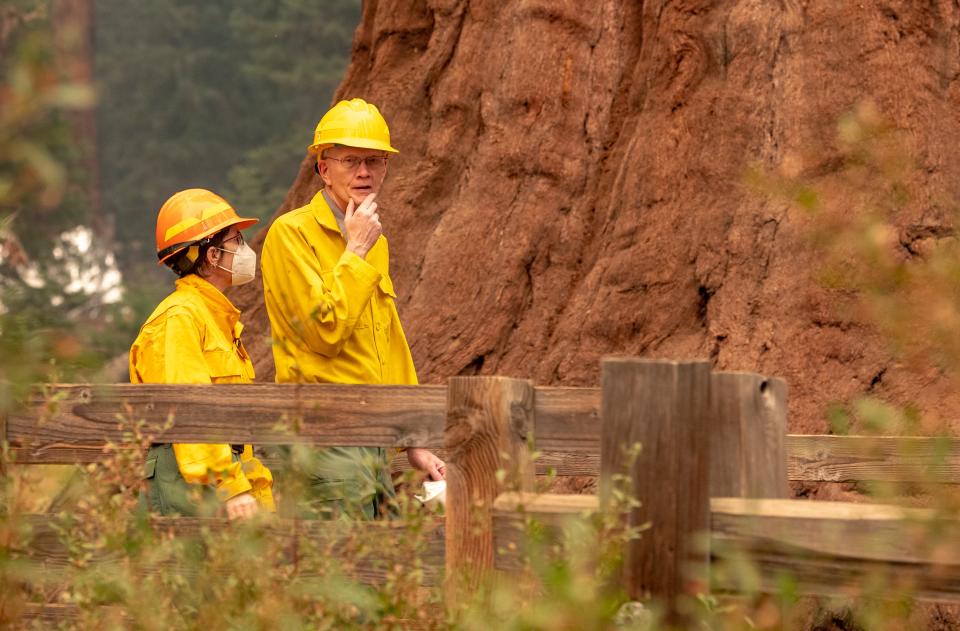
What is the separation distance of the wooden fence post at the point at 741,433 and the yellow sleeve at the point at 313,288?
177cm

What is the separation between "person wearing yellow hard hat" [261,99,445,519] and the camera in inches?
199

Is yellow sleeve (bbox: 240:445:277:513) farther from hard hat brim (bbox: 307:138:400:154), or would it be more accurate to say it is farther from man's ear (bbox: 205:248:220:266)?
hard hat brim (bbox: 307:138:400:154)

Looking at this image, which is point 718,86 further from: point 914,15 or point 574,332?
A: point 574,332

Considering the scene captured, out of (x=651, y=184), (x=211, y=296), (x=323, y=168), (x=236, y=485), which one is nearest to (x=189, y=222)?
(x=211, y=296)

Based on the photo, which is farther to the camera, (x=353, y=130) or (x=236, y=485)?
(x=353, y=130)

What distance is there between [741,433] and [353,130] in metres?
2.50

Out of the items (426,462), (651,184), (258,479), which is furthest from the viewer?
(651,184)

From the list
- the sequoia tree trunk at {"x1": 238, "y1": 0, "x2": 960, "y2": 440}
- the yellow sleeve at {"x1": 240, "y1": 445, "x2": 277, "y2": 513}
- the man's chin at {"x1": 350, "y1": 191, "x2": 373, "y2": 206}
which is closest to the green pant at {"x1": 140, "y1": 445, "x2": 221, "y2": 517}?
the yellow sleeve at {"x1": 240, "y1": 445, "x2": 277, "y2": 513}

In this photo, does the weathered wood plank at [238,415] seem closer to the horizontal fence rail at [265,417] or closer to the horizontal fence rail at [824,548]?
the horizontal fence rail at [265,417]

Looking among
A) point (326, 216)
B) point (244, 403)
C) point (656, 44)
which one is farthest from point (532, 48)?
point (244, 403)

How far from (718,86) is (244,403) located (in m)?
4.00

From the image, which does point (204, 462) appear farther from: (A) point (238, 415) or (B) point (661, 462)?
(B) point (661, 462)

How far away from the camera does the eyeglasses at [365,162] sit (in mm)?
5516

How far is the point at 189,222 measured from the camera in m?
5.27
